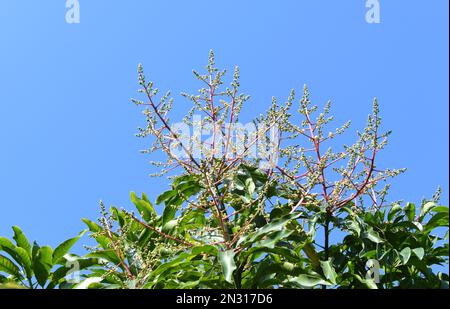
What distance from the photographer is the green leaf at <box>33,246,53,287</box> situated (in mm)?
2713

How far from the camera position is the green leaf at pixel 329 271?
2.33 m

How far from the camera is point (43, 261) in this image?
8.91ft

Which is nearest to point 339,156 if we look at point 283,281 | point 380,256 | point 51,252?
point 380,256

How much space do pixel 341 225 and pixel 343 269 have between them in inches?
7.2

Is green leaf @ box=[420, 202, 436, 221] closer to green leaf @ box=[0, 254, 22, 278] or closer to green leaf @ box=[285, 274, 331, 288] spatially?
green leaf @ box=[285, 274, 331, 288]

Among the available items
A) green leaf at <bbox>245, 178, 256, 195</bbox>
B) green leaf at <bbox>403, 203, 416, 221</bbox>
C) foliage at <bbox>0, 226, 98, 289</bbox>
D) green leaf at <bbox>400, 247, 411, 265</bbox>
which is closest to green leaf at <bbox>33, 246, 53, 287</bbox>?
foliage at <bbox>0, 226, 98, 289</bbox>

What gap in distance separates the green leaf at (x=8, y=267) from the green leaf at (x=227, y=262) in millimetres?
1041

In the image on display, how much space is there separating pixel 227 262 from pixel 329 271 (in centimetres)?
45

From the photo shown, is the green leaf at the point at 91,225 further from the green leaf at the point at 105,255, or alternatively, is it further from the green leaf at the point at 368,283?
the green leaf at the point at 368,283

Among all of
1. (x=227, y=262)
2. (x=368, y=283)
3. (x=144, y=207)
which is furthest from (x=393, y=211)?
(x=144, y=207)

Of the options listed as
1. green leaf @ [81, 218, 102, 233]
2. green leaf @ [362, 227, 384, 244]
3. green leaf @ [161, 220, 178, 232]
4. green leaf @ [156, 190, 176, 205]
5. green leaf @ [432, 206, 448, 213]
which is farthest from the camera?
green leaf @ [81, 218, 102, 233]

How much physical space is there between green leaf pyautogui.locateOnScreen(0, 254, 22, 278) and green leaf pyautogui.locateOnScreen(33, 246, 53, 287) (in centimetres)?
9

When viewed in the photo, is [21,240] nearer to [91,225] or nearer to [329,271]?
[91,225]

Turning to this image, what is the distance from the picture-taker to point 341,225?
2590 mm
